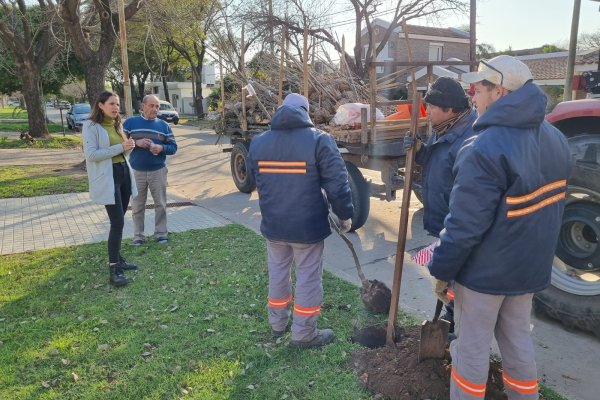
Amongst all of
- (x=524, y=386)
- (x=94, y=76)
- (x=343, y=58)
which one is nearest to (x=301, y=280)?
(x=524, y=386)

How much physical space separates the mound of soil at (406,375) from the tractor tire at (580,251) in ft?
3.02

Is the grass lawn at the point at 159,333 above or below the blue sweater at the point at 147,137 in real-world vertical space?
below

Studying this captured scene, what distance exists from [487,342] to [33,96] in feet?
72.0

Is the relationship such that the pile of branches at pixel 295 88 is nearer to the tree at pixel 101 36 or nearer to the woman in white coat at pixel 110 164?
the woman in white coat at pixel 110 164

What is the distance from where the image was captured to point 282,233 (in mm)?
3502

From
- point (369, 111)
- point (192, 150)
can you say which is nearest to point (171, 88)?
point (192, 150)

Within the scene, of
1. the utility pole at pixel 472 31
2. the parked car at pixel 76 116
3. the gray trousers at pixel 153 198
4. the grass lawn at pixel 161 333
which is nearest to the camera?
the grass lawn at pixel 161 333

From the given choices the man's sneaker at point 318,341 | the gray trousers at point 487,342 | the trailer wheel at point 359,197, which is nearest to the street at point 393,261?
the trailer wheel at point 359,197

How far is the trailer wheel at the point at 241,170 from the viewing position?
9633mm

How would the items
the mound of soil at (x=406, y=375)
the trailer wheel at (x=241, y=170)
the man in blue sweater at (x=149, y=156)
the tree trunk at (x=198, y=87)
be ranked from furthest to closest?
the tree trunk at (x=198, y=87), the trailer wheel at (x=241, y=170), the man in blue sweater at (x=149, y=156), the mound of soil at (x=406, y=375)

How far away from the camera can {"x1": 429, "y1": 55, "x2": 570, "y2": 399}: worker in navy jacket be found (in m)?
2.19

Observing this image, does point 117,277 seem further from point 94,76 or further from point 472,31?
point 94,76

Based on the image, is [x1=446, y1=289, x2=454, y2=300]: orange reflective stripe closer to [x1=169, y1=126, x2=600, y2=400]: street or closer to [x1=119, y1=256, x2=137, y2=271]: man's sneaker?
[x1=169, y1=126, x2=600, y2=400]: street

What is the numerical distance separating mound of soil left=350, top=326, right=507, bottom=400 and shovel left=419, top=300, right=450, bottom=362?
5 centimetres
